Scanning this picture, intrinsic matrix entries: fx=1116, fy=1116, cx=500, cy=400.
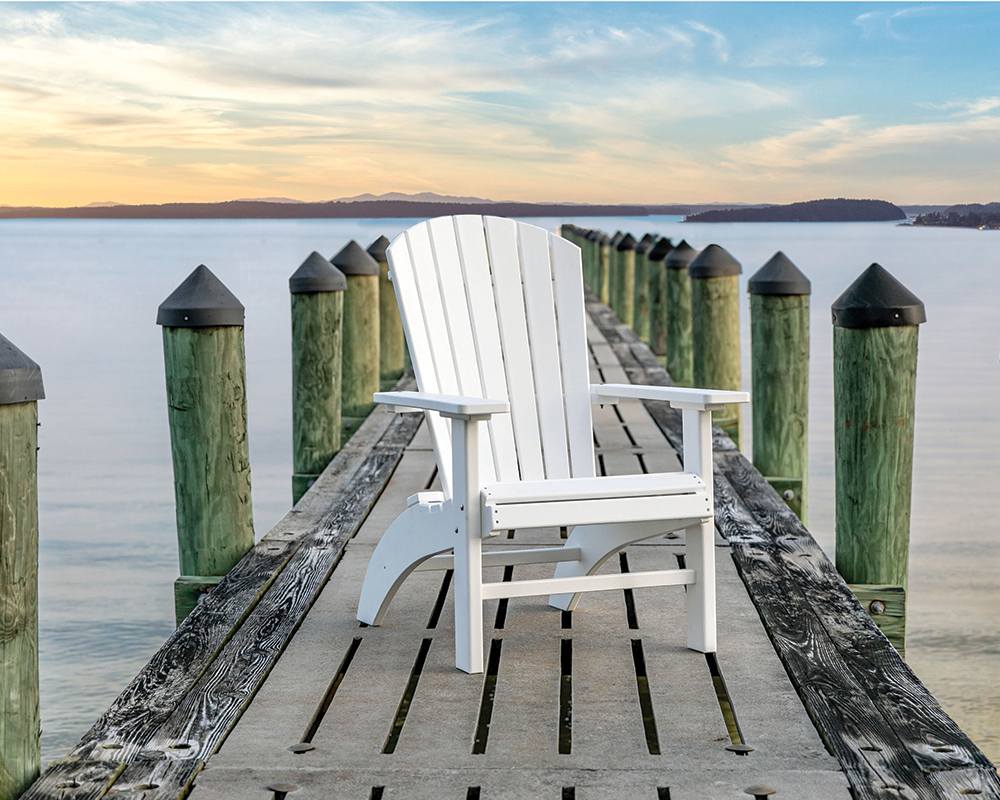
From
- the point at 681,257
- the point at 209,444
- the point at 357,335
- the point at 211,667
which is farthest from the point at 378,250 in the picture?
the point at 211,667

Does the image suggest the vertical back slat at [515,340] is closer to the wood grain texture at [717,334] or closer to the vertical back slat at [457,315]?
the vertical back slat at [457,315]

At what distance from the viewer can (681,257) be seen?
29.3ft

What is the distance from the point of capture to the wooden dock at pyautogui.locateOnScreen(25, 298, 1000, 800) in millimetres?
2078

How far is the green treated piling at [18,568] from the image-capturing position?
209 cm

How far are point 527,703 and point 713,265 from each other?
16.5 feet

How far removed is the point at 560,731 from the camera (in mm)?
2334

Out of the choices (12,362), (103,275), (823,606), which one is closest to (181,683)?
(12,362)

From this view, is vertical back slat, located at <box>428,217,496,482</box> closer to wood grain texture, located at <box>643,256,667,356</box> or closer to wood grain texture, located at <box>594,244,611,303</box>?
wood grain texture, located at <box>643,256,667,356</box>

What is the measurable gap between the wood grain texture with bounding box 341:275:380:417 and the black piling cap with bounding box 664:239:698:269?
111 inches

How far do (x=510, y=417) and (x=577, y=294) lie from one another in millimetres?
431

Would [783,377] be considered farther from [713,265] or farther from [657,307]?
[657,307]

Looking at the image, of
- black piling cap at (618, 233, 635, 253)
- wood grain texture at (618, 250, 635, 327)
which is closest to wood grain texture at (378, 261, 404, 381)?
wood grain texture at (618, 250, 635, 327)

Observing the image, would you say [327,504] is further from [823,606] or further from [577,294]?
[823,606]

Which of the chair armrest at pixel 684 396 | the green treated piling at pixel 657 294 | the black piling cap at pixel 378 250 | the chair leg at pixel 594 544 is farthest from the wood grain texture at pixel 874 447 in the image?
the black piling cap at pixel 378 250
